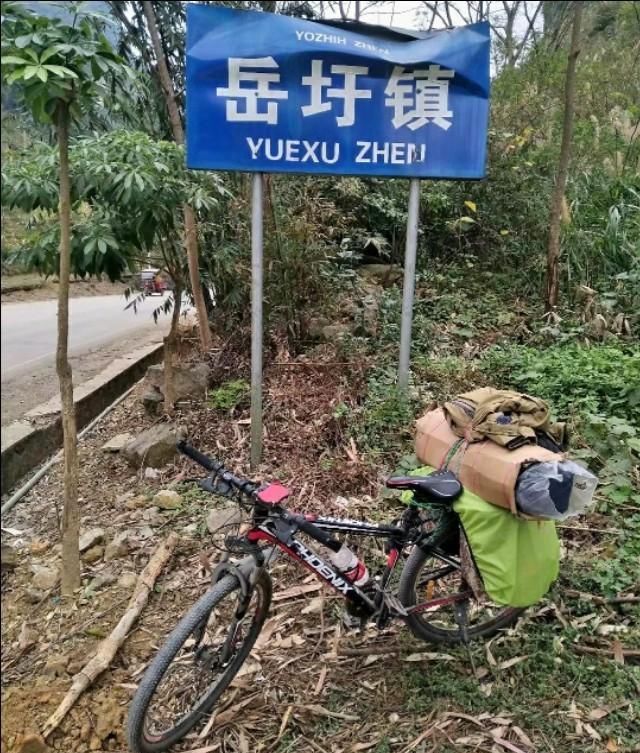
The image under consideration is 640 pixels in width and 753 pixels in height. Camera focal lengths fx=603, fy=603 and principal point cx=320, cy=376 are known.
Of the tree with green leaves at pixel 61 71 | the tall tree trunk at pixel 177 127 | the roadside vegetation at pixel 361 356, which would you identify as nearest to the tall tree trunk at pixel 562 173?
the roadside vegetation at pixel 361 356

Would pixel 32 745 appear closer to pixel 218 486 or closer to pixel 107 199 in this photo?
pixel 218 486

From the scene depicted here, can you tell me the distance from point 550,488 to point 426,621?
0.94 m

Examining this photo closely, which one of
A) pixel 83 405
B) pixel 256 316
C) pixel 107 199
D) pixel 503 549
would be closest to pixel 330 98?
pixel 256 316

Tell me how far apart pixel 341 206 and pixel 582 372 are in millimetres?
3331

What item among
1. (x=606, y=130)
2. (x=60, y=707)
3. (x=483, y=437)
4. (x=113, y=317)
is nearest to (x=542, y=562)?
(x=483, y=437)

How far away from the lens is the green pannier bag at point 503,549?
2314 mm

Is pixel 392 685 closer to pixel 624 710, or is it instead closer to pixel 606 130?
pixel 624 710

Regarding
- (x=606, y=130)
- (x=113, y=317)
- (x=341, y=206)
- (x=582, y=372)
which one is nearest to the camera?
(x=582, y=372)

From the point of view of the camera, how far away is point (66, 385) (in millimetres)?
2828

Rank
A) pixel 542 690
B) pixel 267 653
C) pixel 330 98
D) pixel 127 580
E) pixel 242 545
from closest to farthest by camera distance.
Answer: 1. pixel 242 545
2. pixel 542 690
3. pixel 267 653
4. pixel 127 580
5. pixel 330 98

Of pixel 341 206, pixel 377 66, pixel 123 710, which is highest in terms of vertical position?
pixel 377 66

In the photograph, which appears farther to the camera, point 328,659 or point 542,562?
point 328,659

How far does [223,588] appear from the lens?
7.26ft

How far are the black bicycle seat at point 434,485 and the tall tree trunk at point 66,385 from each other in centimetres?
157
